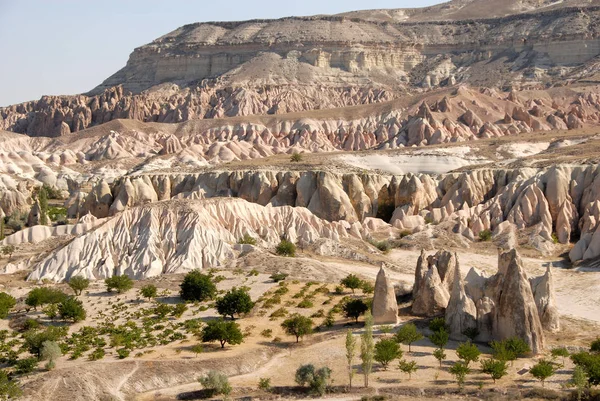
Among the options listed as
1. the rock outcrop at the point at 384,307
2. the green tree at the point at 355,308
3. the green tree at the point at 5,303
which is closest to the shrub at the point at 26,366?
the green tree at the point at 5,303

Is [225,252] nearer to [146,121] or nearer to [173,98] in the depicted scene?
[146,121]

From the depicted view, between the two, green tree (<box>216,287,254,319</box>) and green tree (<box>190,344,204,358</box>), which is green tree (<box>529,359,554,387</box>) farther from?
green tree (<box>216,287,254,319</box>)

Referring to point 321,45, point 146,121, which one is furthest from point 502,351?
point 321,45

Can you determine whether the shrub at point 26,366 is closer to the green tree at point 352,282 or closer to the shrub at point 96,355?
the shrub at point 96,355

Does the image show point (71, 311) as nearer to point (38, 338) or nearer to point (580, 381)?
point (38, 338)

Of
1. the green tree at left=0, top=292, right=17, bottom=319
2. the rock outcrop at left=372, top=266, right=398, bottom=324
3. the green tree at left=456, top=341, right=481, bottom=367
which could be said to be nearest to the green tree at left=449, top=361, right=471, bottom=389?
the green tree at left=456, top=341, right=481, bottom=367

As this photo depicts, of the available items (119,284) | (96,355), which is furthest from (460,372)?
(119,284)
